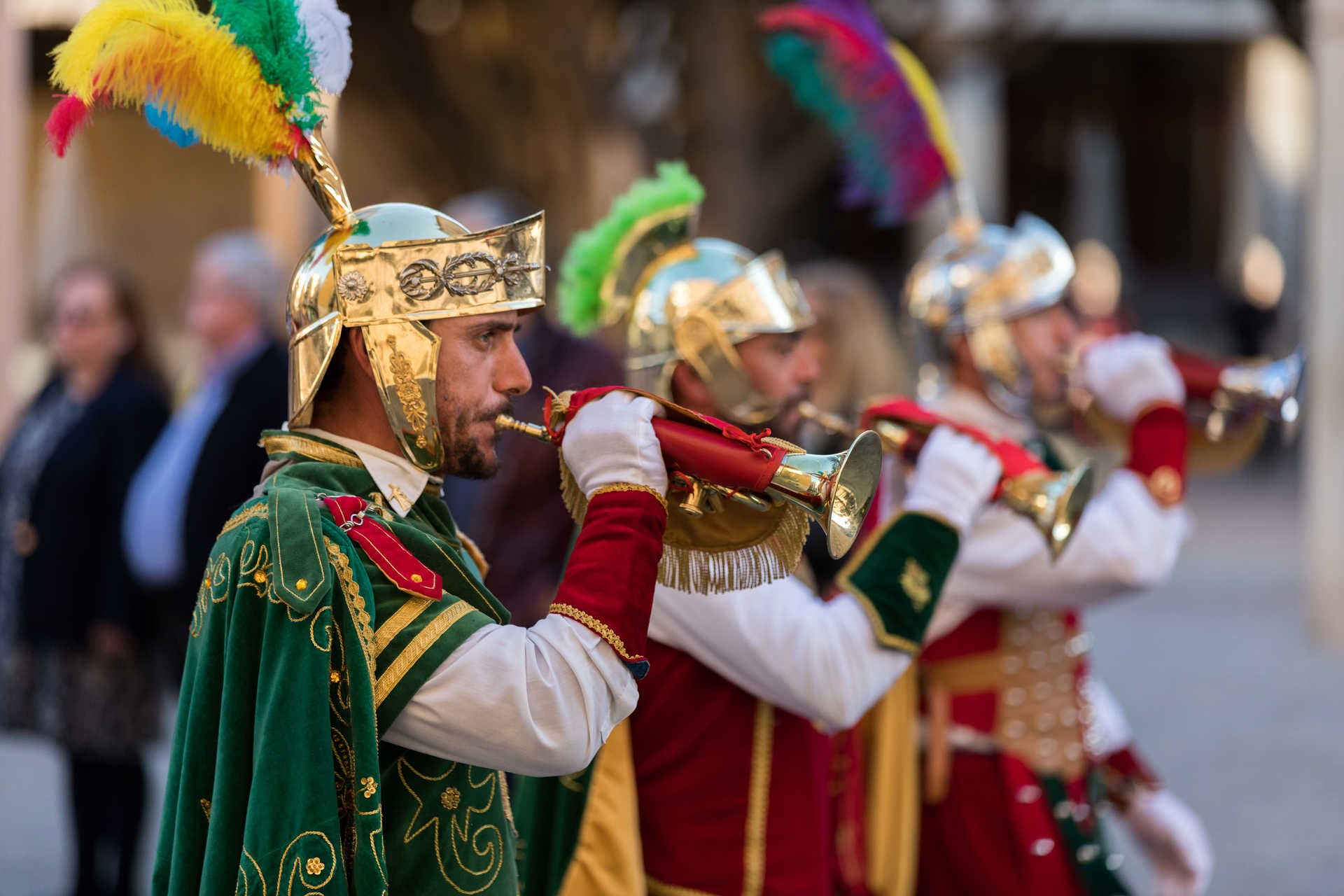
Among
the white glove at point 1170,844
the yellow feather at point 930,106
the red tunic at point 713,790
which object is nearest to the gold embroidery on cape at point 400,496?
the red tunic at point 713,790

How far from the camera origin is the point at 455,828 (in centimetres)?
205

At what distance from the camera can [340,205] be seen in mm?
2205

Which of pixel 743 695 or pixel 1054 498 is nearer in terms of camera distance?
pixel 743 695

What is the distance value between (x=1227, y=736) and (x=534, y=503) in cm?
427

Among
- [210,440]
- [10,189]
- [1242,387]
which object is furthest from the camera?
[10,189]

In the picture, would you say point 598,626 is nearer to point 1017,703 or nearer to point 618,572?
point 618,572

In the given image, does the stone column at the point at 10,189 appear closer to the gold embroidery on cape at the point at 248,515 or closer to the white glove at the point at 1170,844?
the white glove at the point at 1170,844

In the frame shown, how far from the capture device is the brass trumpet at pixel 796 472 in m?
2.12

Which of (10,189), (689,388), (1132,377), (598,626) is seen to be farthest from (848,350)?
(10,189)

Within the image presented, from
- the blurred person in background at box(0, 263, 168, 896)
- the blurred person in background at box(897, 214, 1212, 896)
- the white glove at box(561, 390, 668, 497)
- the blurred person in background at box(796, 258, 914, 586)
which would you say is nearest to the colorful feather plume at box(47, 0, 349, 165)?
the white glove at box(561, 390, 668, 497)

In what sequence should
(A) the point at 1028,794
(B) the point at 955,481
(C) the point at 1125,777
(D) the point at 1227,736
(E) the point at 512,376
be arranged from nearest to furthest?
(E) the point at 512,376 < (B) the point at 955,481 < (A) the point at 1028,794 < (C) the point at 1125,777 < (D) the point at 1227,736

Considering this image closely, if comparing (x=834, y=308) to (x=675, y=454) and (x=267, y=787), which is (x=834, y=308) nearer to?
(x=675, y=454)

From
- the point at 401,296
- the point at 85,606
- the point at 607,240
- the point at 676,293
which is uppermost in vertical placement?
the point at 607,240

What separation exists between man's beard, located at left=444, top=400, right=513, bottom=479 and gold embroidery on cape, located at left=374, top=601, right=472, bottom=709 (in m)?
0.26
